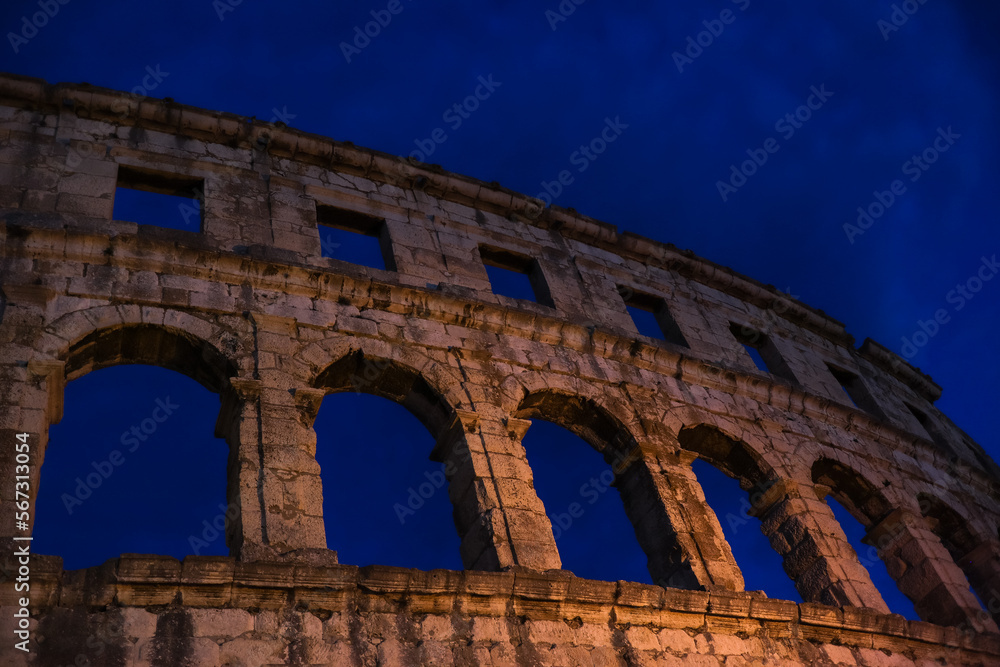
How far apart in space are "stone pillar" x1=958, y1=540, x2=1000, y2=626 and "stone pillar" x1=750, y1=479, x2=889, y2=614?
10.5 feet

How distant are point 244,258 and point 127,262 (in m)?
1.07

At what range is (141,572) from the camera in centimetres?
540

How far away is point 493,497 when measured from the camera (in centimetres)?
745

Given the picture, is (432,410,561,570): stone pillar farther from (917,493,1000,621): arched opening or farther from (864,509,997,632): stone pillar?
(917,493,1000,621): arched opening

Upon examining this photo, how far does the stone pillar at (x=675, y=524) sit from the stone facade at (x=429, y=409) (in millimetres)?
31

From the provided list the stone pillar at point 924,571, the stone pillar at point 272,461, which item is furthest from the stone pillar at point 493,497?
the stone pillar at point 924,571

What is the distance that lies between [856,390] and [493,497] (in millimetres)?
9307

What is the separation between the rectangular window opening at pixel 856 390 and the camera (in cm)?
1395

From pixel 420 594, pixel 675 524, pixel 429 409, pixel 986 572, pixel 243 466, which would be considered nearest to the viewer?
pixel 420 594

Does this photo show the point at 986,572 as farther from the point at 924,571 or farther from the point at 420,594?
the point at 420,594

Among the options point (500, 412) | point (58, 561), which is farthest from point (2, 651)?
point (500, 412)

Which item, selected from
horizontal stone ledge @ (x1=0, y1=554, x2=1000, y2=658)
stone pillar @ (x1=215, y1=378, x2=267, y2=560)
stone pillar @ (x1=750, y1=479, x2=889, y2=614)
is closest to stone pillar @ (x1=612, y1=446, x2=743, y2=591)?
horizontal stone ledge @ (x1=0, y1=554, x2=1000, y2=658)

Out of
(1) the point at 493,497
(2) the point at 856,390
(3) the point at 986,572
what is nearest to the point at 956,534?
(3) the point at 986,572

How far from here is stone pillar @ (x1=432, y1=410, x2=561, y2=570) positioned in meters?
7.09
